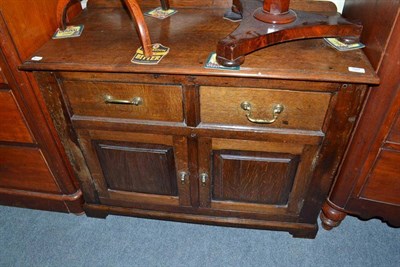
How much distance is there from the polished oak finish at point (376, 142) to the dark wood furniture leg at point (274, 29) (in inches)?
3.4

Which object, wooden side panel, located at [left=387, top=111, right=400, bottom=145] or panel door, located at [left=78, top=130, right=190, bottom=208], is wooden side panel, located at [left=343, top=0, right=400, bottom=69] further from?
panel door, located at [left=78, top=130, right=190, bottom=208]

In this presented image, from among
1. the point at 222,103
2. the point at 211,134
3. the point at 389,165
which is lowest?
the point at 389,165

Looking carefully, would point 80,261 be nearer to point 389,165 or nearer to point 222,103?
point 222,103

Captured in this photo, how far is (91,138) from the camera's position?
1186mm

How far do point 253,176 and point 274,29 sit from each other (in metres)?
0.53

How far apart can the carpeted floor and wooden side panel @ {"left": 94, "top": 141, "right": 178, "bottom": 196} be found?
251 mm

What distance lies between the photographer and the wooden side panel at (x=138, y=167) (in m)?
1.19

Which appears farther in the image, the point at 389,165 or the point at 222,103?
the point at 389,165

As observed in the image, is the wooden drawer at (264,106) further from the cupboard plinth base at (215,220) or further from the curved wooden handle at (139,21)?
the cupboard plinth base at (215,220)

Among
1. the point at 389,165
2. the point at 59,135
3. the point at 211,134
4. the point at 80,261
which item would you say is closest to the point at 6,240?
the point at 80,261

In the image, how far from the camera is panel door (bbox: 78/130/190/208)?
3.82 ft

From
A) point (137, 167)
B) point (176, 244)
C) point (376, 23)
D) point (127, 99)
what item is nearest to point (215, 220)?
point (176, 244)

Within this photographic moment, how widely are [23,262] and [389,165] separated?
150 centimetres

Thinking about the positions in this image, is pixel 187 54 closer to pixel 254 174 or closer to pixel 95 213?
pixel 254 174
